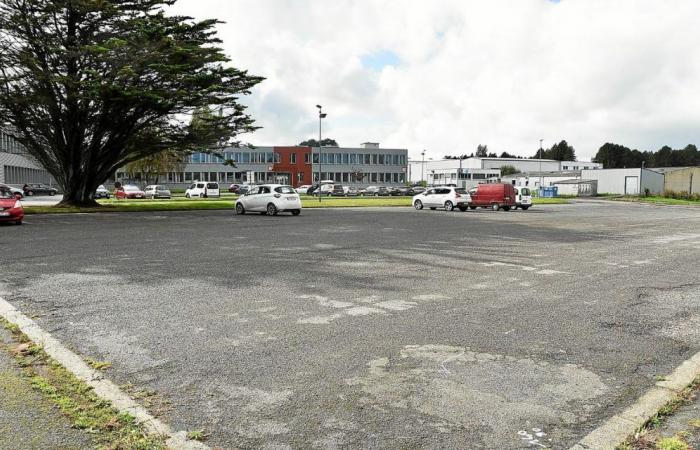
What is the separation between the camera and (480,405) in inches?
155

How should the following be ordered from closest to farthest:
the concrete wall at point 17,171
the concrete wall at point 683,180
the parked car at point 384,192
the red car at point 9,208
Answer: the red car at point 9,208 < the concrete wall at point 17,171 < the concrete wall at point 683,180 < the parked car at point 384,192

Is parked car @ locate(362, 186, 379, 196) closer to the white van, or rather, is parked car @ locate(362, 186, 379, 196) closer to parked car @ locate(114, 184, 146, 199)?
the white van

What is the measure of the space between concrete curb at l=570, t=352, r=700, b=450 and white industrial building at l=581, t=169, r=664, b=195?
75.7m

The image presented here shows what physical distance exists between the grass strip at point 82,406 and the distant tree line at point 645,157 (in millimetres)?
188793

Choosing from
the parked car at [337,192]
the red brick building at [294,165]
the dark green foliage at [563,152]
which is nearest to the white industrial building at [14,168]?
the parked car at [337,192]

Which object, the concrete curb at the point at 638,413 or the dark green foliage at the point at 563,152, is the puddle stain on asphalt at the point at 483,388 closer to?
the concrete curb at the point at 638,413

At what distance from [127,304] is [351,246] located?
7.52 m

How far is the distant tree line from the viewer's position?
175m

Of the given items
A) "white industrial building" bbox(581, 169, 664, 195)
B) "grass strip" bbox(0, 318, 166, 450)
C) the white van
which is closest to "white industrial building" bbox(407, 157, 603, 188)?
"white industrial building" bbox(581, 169, 664, 195)

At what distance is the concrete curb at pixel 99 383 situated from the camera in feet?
11.1

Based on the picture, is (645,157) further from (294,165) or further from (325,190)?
(325,190)

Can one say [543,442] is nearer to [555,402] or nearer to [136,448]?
[555,402]

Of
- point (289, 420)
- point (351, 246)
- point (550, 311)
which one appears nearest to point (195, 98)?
point (351, 246)

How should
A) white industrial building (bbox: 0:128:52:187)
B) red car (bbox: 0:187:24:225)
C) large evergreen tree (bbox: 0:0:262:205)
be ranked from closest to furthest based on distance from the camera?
red car (bbox: 0:187:24:225), large evergreen tree (bbox: 0:0:262:205), white industrial building (bbox: 0:128:52:187)
